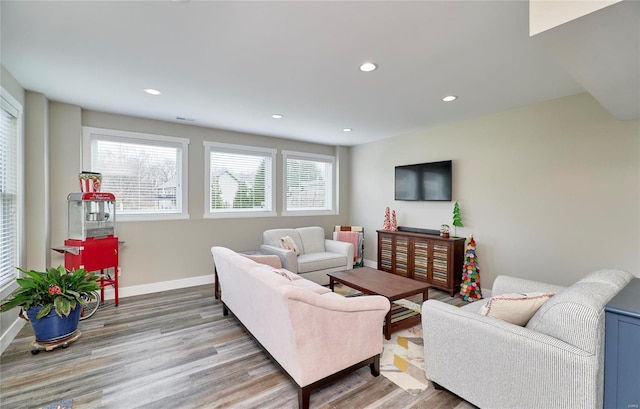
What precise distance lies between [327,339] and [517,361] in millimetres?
1089

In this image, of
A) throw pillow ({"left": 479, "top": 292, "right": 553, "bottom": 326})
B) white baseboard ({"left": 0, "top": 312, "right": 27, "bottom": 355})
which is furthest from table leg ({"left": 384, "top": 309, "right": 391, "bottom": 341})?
white baseboard ({"left": 0, "top": 312, "right": 27, "bottom": 355})

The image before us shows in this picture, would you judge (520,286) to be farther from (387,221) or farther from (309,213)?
(309,213)

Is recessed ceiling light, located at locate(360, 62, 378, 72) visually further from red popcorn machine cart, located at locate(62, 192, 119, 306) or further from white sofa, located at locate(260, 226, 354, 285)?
red popcorn machine cart, located at locate(62, 192, 119, 306)

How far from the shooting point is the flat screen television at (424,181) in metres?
4.37

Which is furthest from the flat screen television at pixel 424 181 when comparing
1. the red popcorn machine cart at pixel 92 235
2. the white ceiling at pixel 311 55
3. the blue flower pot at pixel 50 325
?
the blue flower pot at pixel 50 325

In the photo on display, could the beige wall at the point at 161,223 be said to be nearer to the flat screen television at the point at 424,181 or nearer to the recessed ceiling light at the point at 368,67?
the flat screen television at the point at 424,181

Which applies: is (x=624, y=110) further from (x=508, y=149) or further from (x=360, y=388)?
(x=360, y=388)

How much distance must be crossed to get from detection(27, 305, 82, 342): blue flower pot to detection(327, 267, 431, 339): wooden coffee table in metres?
Answer: 2.68

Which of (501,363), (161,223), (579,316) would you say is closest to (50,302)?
(161,223)

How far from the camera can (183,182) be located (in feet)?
14.5

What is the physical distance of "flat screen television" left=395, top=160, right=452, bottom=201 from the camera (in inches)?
172

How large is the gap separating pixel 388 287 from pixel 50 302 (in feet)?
10.4

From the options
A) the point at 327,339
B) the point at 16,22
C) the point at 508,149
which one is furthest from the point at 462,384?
the point at 16,22

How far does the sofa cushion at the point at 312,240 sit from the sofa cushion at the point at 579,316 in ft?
11.7
